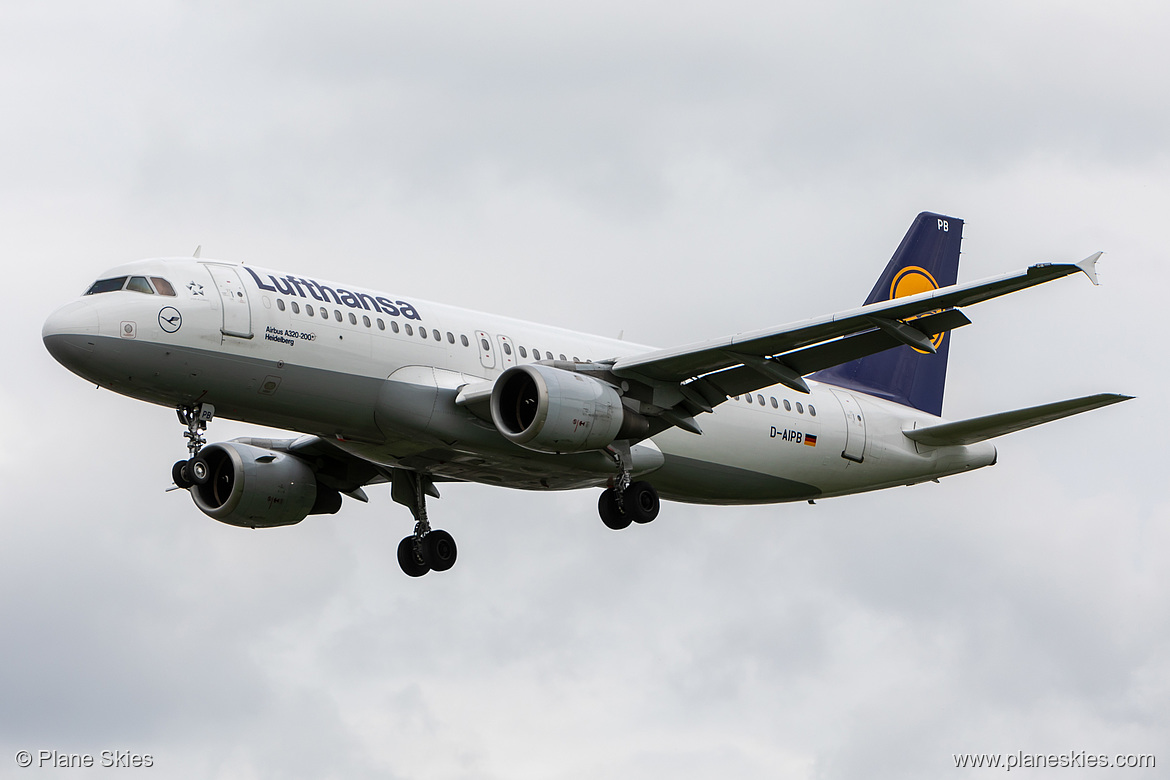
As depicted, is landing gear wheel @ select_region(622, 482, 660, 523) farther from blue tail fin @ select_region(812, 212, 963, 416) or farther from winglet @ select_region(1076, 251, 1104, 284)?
winglet @ select_region(1076, 251, 1104, 284)

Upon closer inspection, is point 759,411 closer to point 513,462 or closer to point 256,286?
point 513,462

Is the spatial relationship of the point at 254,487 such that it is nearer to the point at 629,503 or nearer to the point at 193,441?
the point at 193,441

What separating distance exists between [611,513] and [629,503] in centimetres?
55

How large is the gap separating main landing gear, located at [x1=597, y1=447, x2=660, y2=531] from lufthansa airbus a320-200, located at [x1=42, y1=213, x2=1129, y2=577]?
43 mm

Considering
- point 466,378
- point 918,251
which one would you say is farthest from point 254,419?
point 918,251

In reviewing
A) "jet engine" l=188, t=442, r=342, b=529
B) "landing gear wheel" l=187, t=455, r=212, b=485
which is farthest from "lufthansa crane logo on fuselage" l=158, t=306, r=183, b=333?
"jet engine" l=188, t=442, r=342, b=529

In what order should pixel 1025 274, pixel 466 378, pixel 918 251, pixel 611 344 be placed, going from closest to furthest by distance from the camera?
1. pixel 1025 274
2. pixel 466 378
3. pixel 611 344
4. pixel 918 251

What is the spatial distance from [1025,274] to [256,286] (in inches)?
563

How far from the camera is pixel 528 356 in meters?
34.1

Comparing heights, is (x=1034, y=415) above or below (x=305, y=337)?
below

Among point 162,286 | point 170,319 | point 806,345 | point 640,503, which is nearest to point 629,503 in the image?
point 640,503

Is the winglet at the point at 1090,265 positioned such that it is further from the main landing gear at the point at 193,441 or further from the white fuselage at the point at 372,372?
the main landing gear at the point at 193,441

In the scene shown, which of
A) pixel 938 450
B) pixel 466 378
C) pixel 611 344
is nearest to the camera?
pixel 466 378

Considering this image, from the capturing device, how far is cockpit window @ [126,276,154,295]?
29.9 m
